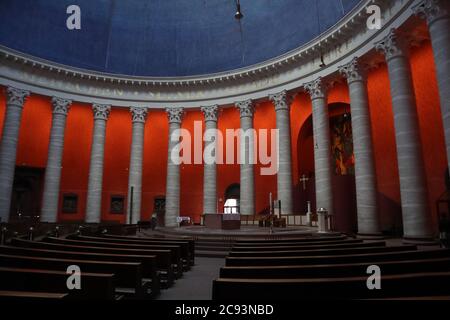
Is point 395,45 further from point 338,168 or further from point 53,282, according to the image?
point 53,282

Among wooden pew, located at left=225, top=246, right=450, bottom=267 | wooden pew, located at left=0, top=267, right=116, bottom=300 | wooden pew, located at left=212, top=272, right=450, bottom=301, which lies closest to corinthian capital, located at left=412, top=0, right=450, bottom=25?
wooden pew, located at left=225, top=246, right=450, bottom=267

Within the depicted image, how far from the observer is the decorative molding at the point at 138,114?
2616cm

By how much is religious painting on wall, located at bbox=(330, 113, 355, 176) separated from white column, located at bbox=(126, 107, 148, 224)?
53.4 feet

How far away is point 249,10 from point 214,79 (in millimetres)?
6698

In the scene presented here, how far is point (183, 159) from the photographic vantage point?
28531 millimetres

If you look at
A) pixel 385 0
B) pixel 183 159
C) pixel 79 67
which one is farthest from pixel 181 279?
pixel 79 67

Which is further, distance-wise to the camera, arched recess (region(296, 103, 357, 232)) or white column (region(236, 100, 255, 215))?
white column (region(236, 100, 255, 215))

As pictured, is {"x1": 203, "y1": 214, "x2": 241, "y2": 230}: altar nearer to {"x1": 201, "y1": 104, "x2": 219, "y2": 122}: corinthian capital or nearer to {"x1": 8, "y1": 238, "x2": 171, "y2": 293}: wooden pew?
{"x1": 8, "y1": 238, "x2": 171, "y2": 293}: wooden pew

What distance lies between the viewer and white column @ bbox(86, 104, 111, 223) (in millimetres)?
23719

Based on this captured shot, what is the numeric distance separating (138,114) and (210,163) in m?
7.90

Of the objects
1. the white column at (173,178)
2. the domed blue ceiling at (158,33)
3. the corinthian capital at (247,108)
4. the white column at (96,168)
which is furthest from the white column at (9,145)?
the corinthian capital at (247,108)

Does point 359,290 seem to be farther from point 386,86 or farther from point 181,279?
point 386,86
